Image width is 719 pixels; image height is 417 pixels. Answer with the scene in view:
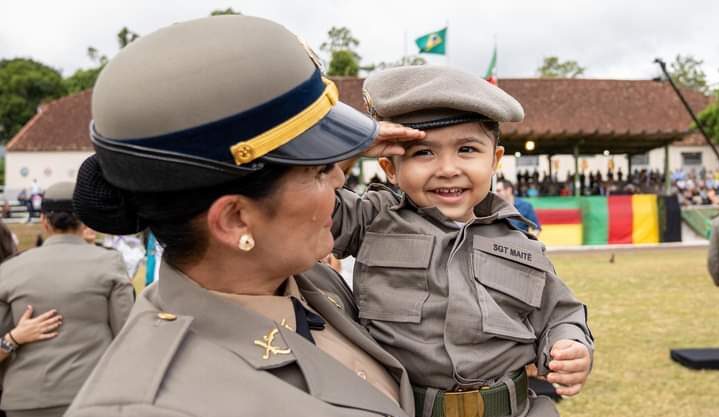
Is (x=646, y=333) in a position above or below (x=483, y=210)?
below

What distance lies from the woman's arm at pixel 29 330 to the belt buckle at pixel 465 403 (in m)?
2.89

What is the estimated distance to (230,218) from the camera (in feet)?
4.45

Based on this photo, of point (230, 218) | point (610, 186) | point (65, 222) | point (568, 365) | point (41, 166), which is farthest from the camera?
point (41, 166)

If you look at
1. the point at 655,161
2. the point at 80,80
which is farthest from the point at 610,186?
the point at 80,80

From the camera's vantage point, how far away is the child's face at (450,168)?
202 cm

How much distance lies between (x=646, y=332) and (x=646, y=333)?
68 millimetres

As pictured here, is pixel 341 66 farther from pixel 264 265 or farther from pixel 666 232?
pixel 264 265

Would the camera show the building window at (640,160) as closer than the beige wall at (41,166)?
No

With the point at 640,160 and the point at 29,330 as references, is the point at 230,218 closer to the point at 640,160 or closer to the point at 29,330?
the point at 29,330

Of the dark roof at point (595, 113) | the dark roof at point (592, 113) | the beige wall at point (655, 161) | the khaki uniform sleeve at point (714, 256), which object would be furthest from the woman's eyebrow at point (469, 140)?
the beige wall at point (655, 161)

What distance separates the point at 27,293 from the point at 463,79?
3107 millimetres

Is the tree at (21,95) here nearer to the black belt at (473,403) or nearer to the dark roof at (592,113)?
the dark roof at (592,113)

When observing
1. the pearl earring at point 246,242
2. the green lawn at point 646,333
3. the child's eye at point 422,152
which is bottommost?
the green lawn at point 646,333

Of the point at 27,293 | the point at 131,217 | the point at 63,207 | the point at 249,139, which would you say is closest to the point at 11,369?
the point at 27,293
